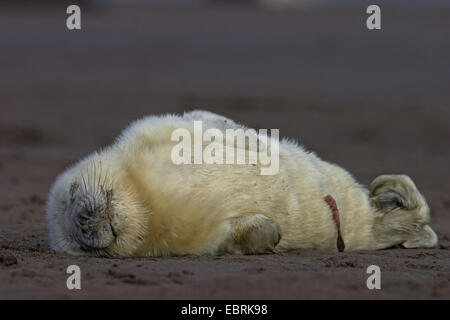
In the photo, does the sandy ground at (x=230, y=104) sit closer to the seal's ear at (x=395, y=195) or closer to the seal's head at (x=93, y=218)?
the seal's head at (x=93, y=218)

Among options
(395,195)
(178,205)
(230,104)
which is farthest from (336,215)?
(230,104)

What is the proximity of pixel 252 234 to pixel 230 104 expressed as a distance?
9.58 metres

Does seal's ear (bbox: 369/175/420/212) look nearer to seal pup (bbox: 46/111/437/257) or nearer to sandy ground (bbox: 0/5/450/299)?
sandy ground (bbox: 0/5/450/299)

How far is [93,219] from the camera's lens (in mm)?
5055

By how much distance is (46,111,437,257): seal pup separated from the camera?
5180 millimetres

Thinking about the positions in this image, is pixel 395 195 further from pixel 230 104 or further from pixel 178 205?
pixel 230 104

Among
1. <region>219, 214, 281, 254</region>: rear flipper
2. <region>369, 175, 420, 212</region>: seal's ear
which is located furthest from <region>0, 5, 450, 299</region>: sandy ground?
<region>369, 175, 420, 212</region>: seal's ear

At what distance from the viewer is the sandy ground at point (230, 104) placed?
15.9 ft

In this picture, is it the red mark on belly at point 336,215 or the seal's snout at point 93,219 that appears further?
the red mark on belly at point 336,215

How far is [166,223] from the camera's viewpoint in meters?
5.29

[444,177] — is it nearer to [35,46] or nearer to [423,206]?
[423,206]

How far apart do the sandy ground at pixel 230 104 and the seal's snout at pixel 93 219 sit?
127 millimetres

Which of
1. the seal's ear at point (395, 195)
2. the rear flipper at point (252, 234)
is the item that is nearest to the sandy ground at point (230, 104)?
the rear flipper at point (252, 234)

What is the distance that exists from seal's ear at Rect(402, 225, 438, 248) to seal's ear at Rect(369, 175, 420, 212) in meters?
0.17
